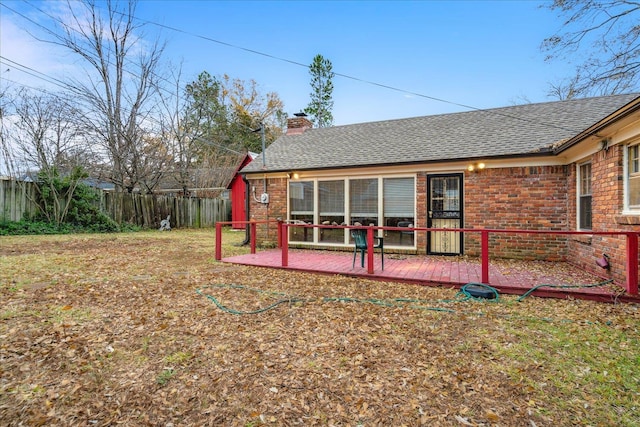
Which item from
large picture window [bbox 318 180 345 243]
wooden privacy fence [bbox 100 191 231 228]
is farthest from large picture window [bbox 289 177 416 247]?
wooden privacy fence [bbox 100 191 231 228]

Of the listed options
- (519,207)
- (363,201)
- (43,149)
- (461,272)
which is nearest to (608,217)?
(519,207)

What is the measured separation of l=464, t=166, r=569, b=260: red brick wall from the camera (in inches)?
276

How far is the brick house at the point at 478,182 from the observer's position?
5.22m

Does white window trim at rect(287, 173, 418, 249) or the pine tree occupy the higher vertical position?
the pine tree

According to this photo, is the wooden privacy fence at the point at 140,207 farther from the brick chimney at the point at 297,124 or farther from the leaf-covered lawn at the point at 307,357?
the leaf-covered lawn at the point at 307,357

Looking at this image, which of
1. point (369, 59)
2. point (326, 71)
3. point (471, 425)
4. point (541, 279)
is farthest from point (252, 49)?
point (326, 71)

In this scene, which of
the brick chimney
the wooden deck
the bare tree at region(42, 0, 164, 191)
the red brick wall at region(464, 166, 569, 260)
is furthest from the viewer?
the bare tree at region(42, 0, 164, 191)

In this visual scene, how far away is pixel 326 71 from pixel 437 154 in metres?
23.2

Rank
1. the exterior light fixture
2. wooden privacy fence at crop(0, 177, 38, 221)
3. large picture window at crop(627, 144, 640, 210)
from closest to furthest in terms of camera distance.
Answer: large picture window at crop(627, 144, 640, 210)
the exterior light fixture
wooden privacy fence at crop(0, 177, 38, 221)

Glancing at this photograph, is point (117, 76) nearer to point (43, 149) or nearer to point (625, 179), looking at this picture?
point (43, 149)

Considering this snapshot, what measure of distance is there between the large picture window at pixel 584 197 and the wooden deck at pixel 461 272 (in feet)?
3.03

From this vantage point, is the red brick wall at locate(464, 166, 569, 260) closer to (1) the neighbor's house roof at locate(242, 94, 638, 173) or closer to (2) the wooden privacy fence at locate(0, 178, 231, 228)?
(1) the neighbor's house roof at locate(242, 94, 638, 173)

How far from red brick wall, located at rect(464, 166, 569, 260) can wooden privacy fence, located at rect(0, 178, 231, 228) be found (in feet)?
46.7

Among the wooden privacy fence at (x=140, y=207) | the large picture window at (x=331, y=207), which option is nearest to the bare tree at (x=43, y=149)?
the wooden privacy fence at (x=140, y=207)
